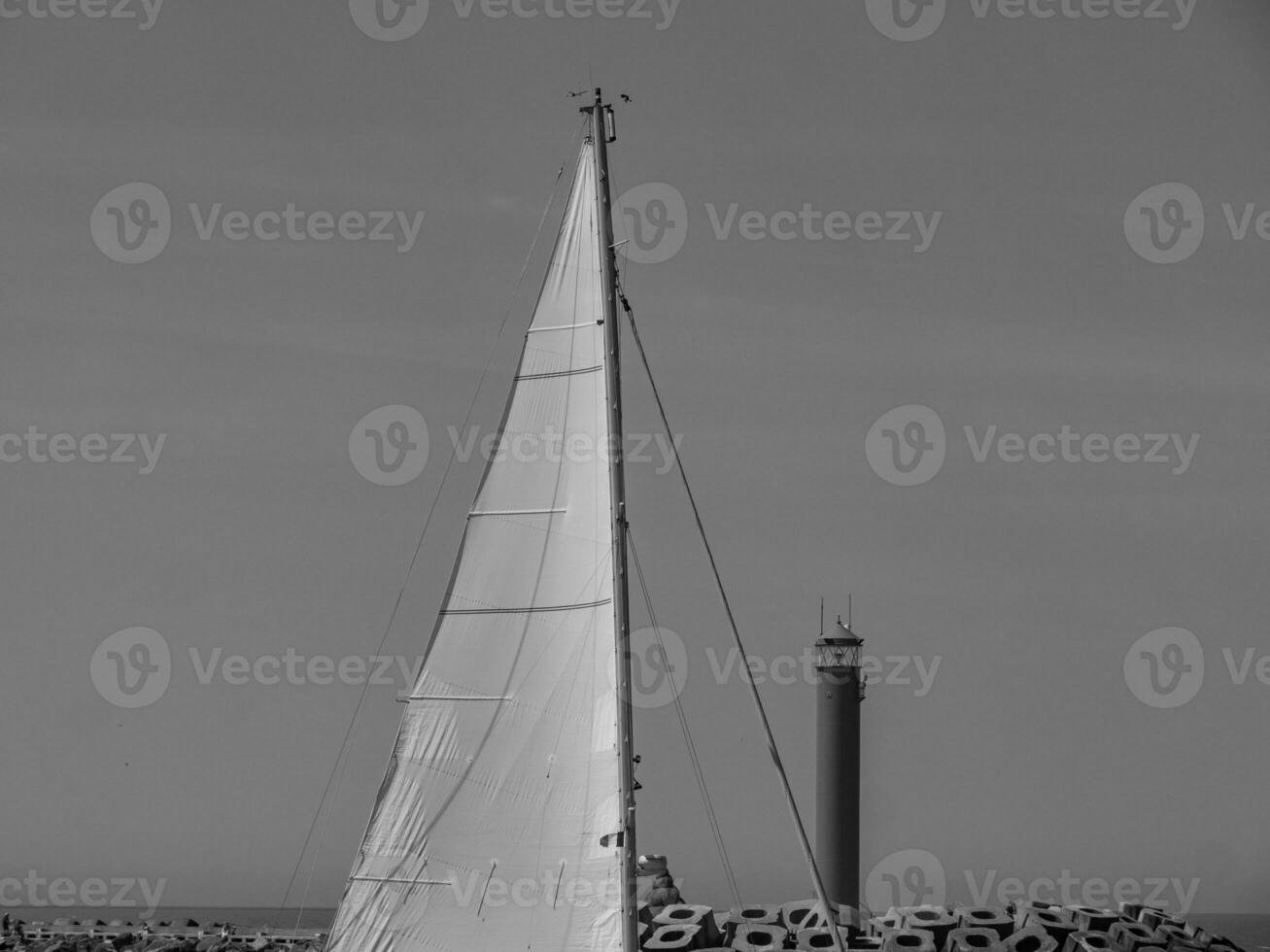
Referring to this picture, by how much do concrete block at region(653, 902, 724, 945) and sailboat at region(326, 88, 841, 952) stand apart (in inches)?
693

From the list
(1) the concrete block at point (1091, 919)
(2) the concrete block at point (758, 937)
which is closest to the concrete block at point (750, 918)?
(2) the concrete block at point (758, 937)

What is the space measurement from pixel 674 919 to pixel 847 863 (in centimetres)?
528

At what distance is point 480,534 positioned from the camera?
915 inches

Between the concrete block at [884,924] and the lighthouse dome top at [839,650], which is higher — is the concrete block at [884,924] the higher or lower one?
the lower one

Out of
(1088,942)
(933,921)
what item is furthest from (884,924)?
(1088,942)

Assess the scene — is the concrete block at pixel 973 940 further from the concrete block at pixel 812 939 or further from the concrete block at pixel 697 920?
the concrete block at pixel 697 920

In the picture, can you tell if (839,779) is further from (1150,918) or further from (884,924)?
(1150,918)

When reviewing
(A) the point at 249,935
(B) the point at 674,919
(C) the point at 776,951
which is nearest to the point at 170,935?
(A) the point at 249,935

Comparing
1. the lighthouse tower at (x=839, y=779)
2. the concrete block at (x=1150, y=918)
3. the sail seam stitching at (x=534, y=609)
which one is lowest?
the concrete block at (x=1150, y=918)

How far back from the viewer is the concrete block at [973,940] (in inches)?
1502

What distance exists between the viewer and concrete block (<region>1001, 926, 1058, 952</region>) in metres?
38.9

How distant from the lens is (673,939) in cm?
3894

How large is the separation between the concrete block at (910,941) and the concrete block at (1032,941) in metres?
1.82

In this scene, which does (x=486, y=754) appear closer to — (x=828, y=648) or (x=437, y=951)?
(x=437, y=951)
